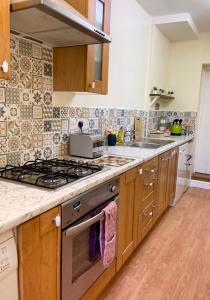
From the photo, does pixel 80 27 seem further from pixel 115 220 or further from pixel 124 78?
pixel 124 78

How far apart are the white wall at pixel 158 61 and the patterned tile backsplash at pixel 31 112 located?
188 centimetres

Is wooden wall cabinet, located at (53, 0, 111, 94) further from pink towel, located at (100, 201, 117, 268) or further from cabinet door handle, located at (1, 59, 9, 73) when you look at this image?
pink towel, located at (100, 201, 117, 268)

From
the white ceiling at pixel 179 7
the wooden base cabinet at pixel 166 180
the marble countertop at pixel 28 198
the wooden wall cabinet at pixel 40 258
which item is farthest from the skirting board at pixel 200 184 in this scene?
the wooden wall cabinet at pixel 40 258

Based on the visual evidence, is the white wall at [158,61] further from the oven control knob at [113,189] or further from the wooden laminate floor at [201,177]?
the oven control knob at [113,189]

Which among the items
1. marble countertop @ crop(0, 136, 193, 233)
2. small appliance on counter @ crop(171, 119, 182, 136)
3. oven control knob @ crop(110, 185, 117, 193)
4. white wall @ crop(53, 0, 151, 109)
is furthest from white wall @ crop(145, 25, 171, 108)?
marble countertop @ crop(0, 136, 193, 233)

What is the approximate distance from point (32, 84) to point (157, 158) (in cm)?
137

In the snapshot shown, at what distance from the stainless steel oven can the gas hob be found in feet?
0.40

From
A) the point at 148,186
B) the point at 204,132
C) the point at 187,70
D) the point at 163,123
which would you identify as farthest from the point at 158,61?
the point at 148,186

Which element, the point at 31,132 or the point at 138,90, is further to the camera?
the point at 138,90

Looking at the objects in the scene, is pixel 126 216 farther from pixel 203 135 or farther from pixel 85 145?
pixel 203 135

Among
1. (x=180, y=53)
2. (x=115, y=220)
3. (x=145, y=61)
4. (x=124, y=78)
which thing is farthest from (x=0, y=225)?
(x=180, y=53)

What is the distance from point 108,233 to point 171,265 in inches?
35.8

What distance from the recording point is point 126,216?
1.86 m

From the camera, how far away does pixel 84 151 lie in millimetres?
1973
